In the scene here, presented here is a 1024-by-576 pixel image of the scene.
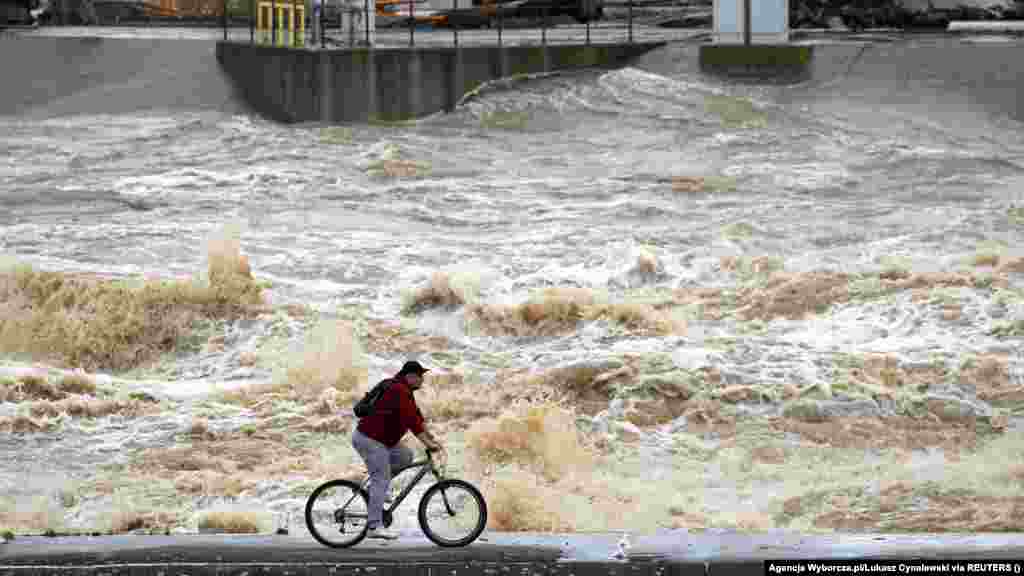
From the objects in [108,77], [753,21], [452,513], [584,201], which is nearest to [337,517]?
[452,513]

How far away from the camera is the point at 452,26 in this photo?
45.0m

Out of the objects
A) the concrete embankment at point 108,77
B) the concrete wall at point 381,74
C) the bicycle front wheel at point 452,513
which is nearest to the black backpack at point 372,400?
the bicycle front wheel at point 452,513

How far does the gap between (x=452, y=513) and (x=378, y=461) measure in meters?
0.86

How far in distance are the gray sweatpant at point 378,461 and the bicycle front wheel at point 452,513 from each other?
1.33ft

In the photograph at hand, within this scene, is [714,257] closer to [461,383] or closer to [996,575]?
[461,383]

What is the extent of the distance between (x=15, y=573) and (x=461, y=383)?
28.4ft

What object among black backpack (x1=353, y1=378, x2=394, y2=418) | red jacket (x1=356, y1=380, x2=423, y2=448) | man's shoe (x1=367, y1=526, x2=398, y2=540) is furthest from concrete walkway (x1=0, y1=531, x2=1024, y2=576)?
black backpack (x1=353, y1=378, x2=394, y2=418)

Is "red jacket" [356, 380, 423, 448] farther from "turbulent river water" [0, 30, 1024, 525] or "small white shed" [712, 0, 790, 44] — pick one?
"small white shed" [712, 0, 790, 44]

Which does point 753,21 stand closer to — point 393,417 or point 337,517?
point 337,517

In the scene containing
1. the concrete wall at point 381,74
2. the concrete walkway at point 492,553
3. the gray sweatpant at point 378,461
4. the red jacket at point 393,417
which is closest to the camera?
the red jacket at point 393,417

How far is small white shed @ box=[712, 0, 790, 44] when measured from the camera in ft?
122

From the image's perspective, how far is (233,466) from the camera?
16625 mm

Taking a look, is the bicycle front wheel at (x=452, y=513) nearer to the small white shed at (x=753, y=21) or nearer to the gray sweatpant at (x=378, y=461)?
the gray sweatpant at (x=378, y=461)

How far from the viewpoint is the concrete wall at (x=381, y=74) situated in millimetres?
34344
